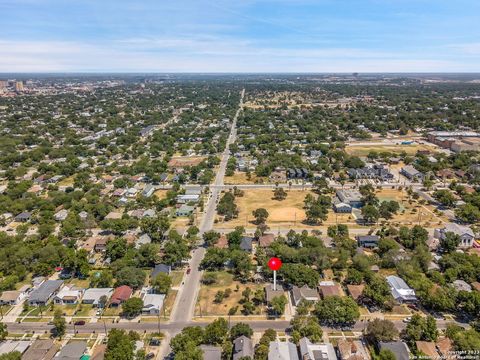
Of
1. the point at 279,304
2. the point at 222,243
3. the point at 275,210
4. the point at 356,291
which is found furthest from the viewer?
the point at 275,210

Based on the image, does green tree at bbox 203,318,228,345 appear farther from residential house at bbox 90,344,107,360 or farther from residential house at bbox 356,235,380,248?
residential house at bbox 356,235,380,248

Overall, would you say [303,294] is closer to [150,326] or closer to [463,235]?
[150,326]

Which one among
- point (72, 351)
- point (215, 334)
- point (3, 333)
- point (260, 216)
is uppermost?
point (260, 216)

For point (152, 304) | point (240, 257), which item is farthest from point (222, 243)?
point (152, 304)

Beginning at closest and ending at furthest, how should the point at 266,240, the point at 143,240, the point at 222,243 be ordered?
the point at 222,243
the point at 266,240
the point at 143,240

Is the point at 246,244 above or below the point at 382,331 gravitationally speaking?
below

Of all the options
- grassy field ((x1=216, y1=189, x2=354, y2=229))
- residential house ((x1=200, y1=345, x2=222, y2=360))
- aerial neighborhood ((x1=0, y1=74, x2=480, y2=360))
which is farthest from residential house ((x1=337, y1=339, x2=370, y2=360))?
grassy field ((x1=216, y1=189, x2=354, y2=229))

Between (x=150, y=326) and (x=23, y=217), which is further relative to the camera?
(x=23, y=217)
